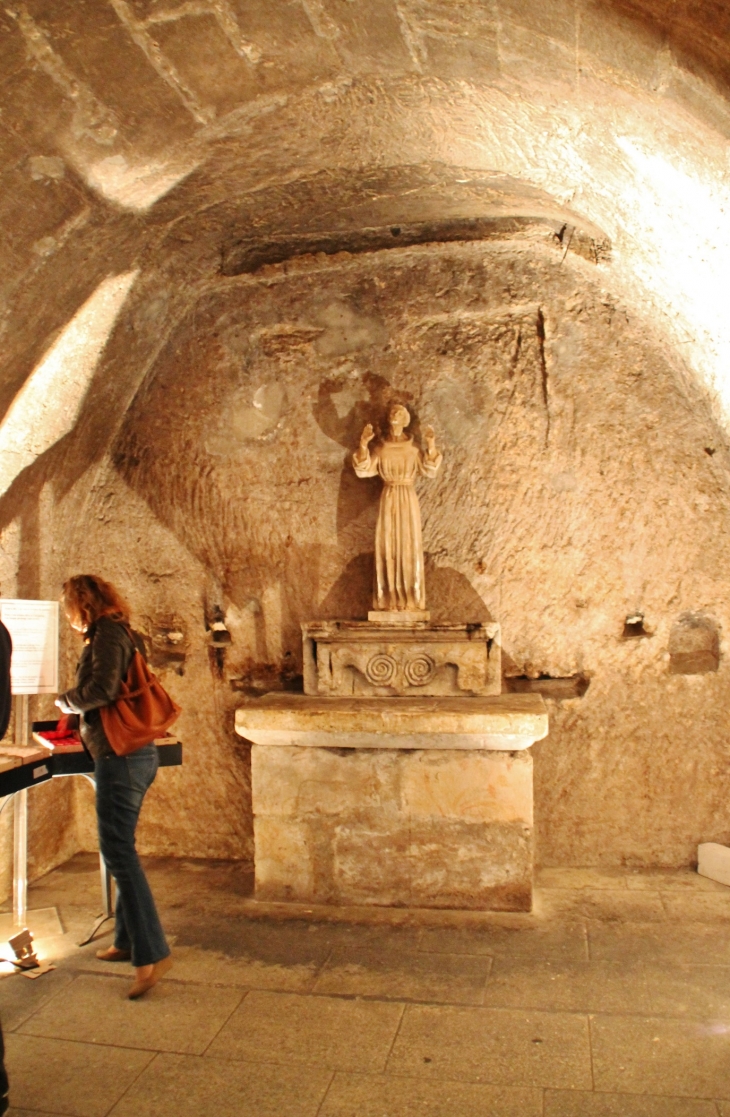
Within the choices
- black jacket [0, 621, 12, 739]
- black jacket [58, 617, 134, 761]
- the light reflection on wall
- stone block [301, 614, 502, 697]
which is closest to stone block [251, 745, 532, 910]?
stone block [301, 614, 502, 697]

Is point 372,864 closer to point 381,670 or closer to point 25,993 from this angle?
point 381,670

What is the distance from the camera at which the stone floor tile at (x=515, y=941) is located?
4.24 m

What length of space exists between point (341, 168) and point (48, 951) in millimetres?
4398

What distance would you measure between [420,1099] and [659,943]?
→ 1.77 meters

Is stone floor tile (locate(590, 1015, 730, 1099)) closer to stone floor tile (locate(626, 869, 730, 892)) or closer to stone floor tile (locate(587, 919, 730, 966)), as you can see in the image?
stone floor tile (locate(587, 919, 730, 966))

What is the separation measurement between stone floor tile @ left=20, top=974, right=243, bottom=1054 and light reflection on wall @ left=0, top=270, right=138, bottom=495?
9.11 feet

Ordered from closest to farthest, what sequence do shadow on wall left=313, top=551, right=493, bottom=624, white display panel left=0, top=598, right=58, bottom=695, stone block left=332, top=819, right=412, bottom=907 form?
white display panel left=0, top=598, right=58, bottom=695, stone block left=332, top=819, right=412, bottom=907, shadow on wall left=313, top=551, right=493, bottom=624

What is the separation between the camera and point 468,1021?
359 centimetres

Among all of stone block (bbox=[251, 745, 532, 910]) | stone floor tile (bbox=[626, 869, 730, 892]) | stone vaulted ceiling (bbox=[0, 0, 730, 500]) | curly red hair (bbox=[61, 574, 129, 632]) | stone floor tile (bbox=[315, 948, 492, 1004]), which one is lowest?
stone floor tile (bbox=[315, 948, 492, 1004])

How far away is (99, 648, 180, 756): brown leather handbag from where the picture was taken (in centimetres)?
376

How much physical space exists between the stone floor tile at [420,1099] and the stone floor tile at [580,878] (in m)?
2.05

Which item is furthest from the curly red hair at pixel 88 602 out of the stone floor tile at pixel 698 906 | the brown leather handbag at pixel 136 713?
the stone floor tile at pixel 698 906

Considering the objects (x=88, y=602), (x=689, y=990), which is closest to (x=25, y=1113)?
(x=88, y=602)

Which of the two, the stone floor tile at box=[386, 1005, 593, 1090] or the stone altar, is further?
the stone altar
